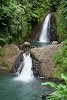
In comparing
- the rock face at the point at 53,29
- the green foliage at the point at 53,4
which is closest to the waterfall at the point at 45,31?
the rock face at the point at 53,29

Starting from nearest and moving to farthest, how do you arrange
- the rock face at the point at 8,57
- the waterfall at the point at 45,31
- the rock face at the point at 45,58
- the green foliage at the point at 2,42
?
the rock face at the point at 45,58
the rock face at the point at 8,57
the green foliage at the point at 2,42
the waterfall at the point at 45,31

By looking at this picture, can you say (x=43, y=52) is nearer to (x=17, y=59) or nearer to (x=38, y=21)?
(x=17, y=59)

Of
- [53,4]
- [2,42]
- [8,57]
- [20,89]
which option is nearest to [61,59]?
[8,57]

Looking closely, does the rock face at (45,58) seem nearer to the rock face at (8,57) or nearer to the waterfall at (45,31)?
the rock face at (8,57)

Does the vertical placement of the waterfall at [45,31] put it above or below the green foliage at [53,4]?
below

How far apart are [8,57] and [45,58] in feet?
7.71

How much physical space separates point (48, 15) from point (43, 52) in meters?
12.6

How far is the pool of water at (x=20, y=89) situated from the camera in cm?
1131

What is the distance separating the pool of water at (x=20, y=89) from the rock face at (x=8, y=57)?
1.76 meters

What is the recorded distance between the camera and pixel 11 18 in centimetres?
1839

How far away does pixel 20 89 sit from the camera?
491 inches

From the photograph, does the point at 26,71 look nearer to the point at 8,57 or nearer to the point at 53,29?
the point at 8,57

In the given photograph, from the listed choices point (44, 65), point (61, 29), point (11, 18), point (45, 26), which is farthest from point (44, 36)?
point (44, 65)

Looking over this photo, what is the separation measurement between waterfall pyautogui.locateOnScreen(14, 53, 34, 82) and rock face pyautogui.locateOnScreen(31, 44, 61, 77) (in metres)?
0.47
